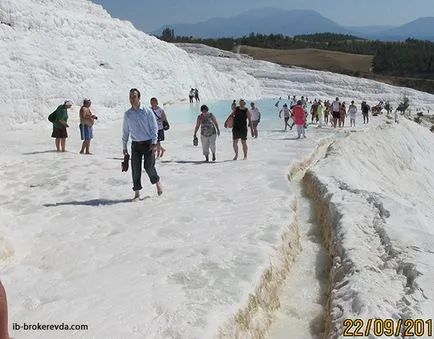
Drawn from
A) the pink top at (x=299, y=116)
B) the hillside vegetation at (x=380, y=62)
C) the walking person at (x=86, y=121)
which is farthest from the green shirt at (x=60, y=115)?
the hillside vegetation at (x=380, y=62)

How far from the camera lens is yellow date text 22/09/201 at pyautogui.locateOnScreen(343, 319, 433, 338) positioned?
417cm

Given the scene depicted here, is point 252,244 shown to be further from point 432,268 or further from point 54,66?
point 54,66

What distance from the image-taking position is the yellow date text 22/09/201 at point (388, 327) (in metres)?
4.17

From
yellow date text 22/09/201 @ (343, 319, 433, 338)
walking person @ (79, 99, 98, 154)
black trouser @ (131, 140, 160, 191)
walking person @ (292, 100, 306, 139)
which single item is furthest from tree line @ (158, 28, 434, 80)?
yellow date text 22/09/201 @ (343, 319, 433, 338)

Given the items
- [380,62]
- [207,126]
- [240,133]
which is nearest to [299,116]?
[240,133]

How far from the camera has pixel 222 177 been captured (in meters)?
10.2

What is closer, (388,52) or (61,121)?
(61,121)

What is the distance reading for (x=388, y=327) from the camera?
167 inches

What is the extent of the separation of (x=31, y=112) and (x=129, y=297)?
1660 centimetres

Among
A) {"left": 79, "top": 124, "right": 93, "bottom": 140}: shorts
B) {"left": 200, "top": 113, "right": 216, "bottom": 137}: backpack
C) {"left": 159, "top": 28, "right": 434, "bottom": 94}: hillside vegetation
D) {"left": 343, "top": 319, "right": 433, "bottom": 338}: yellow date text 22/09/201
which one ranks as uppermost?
{"left": 159, "top": 28, "right": 434, "bottom": 94}: hillside vegetation

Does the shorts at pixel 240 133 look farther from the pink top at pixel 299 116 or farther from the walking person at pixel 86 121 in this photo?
the pink top at pixel 299 116

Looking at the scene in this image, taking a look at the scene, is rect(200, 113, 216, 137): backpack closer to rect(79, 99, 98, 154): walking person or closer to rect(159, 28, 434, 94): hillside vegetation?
rect(79, 99, 98, 154): walking person

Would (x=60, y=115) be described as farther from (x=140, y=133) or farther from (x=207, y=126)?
(x=140, y=133)

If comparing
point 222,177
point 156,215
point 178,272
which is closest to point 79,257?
point 178,272
